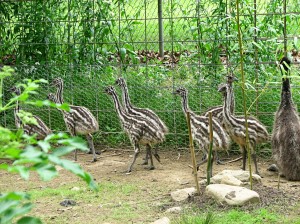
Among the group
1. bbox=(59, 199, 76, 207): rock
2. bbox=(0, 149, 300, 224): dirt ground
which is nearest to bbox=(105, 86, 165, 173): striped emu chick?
bbox=(0, 149, 300, 224): dirt ground

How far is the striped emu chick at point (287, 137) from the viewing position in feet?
28.0

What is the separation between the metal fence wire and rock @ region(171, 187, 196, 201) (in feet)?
8.62

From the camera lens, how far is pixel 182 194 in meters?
7.66

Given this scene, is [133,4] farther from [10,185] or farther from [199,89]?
[10,185]

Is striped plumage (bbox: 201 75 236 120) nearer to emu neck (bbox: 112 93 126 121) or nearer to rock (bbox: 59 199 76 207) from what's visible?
emu neck (bbox: 112 93 126 121)

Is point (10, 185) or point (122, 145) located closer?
point (10, 185)

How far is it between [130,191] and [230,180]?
1.40m

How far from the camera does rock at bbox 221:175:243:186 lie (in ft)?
25.4

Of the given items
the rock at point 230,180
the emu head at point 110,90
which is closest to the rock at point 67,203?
the rock at point 230,180

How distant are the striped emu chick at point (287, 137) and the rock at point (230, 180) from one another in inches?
41.1

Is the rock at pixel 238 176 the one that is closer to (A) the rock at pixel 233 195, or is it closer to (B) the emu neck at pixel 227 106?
(A) the rock at pixel 233 195

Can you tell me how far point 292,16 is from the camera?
31.8ft

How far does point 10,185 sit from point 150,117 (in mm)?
2286

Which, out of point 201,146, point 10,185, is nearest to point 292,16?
point 201,146
